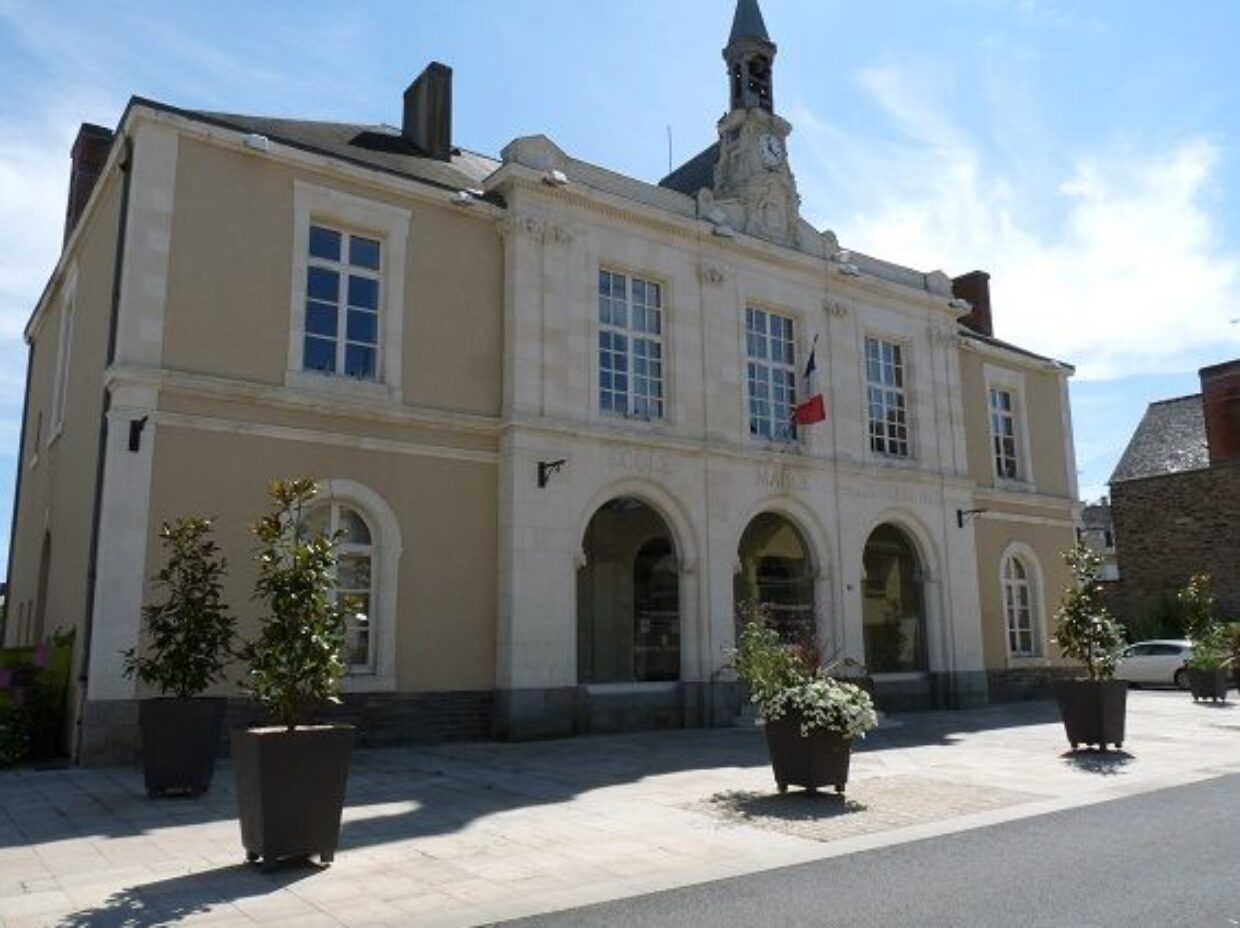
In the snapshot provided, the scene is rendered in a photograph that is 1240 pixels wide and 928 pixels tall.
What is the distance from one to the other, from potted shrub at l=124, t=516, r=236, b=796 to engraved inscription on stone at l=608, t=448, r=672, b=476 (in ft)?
22.8

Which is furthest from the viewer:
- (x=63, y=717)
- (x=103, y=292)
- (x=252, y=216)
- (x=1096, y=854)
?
(x=103, y=292)

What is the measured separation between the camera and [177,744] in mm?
8680

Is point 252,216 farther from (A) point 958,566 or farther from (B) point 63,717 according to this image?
(A) point 958,566

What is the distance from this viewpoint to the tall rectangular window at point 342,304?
43.1 feet

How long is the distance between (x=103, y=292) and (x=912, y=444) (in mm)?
14012

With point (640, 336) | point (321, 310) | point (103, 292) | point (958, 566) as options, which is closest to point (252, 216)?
point (321, 310)

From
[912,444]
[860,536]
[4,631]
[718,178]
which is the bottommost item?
[4,631]

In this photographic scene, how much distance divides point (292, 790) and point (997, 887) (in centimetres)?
411

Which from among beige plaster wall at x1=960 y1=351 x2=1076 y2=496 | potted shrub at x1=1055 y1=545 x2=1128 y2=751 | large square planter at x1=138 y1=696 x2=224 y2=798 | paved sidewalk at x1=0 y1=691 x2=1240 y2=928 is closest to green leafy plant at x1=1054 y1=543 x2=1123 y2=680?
potted shrub at x1=1055 y1=545 x2=1128 y2=751

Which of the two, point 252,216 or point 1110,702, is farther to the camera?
point 252,216

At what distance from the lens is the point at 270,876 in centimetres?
598

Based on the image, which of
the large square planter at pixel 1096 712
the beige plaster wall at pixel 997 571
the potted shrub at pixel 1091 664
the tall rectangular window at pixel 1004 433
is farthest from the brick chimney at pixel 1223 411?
the large square planter at pixel 1096 712

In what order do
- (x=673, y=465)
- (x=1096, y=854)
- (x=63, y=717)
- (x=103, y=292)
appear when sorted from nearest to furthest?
(x=1096, y=854) → (x=63, y=717) → (x=103, y=292) → (x=673, y=465)

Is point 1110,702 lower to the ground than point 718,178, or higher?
lower
